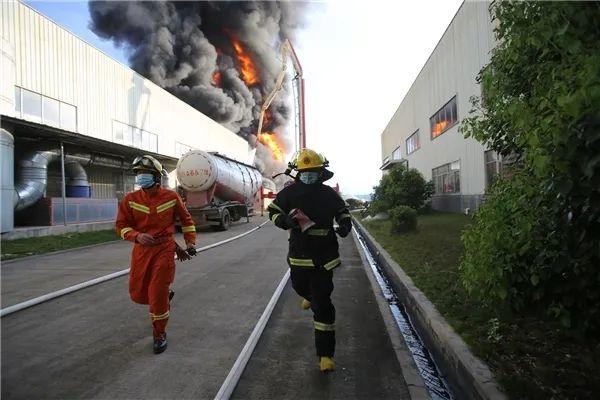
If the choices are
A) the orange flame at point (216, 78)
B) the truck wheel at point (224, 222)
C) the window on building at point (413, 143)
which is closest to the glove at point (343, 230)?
the truck wheel at point (224, 222)

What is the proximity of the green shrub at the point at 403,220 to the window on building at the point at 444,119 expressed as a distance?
9691 mm

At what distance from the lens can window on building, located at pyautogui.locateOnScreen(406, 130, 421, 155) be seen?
3259 centimetres

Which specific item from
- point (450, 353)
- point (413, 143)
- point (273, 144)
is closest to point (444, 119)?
point (413, 143)

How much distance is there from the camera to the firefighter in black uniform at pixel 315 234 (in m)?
3.94

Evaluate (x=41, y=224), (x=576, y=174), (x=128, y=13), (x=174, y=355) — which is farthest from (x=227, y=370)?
(x=128, y=13)

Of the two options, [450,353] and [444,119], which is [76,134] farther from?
[444,119]

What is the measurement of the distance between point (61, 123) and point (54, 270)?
11.2 meters

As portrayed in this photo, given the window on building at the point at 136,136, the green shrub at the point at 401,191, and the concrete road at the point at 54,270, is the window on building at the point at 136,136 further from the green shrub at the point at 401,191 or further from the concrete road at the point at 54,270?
the green shrub at the point at 401,191

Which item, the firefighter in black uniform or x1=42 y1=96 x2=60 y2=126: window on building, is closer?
the firefighter in black uniform

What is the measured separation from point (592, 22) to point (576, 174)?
93 cm

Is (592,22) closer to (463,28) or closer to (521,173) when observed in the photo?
(521,173)

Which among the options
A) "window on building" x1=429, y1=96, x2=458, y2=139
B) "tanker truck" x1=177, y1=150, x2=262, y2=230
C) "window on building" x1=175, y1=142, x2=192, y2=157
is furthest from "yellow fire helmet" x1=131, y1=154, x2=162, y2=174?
"window on building" x1=175, y1=142, x2=192, y2=157

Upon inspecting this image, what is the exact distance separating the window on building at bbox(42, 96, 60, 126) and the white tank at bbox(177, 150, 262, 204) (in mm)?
4938

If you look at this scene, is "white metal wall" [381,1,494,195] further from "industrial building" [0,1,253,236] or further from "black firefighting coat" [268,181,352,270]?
"industrial building" [0,1,253,236]
